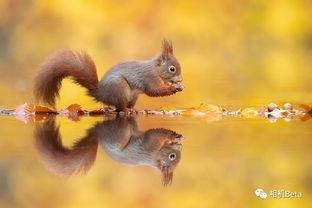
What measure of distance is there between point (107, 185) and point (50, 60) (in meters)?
1.93

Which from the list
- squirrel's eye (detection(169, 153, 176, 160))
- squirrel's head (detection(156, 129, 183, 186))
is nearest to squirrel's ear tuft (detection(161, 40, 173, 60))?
squirrel's head (detection(156, 129, 183, 186))

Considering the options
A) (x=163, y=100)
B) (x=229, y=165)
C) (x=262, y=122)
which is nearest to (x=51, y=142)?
(x=229, y=165)

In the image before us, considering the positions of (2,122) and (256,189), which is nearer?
(256,189)

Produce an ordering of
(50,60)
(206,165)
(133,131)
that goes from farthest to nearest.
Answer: (50,60) < (133,131) < (206,165)

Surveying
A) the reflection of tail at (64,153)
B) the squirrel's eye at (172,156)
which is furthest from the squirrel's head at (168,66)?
the squirrel's eye at (172,156)

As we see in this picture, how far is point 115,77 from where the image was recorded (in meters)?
3.08

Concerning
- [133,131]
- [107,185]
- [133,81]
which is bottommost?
[107,185]

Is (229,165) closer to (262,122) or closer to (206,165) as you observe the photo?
(206,165)

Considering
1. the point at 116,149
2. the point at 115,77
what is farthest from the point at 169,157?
the point at 115,77

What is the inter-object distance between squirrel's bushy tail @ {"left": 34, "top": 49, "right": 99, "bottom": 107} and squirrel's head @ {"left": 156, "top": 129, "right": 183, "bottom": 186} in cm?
117

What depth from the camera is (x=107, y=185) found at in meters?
1.26

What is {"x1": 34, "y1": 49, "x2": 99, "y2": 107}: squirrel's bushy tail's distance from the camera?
10.1 feet

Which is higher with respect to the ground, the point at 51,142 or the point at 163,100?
the point at 163,100

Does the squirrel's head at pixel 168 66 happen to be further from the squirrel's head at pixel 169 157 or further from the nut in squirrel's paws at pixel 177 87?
the squirrel's head at pixel 169 157
